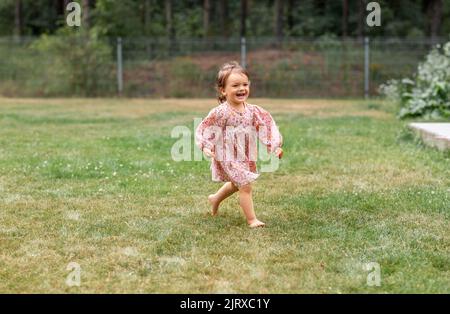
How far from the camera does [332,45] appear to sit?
22.2 meters

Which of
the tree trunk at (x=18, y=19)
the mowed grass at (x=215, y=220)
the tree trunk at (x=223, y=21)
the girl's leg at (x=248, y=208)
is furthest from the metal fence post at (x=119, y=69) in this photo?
the girl's leg at (x=248, y=208)

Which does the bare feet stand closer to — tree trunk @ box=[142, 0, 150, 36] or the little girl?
the little girl

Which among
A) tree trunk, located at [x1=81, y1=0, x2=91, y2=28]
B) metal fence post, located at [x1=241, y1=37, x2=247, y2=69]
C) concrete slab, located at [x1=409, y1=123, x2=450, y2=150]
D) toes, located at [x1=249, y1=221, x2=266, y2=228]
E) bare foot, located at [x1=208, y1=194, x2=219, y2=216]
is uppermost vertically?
tree trunk, located at [x1=81, y1=0, x2=91, y2=28]

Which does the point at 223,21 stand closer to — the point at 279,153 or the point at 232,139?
the point at 232,139

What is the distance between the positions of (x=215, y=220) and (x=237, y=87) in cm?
100

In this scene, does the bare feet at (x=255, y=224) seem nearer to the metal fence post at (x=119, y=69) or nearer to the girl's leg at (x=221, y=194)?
the girl's leg at (x=221, y=194)

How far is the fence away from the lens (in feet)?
68.5

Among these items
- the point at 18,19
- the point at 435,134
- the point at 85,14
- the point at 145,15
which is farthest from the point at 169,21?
the point at 435,134

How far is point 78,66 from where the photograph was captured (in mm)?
20891

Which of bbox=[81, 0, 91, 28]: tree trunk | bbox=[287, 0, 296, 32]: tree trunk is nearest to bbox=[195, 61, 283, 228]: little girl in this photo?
bbox=[81, 0, 91, 28]: tree trunk

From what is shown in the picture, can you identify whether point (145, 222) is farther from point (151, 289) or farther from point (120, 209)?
point (151, 289)

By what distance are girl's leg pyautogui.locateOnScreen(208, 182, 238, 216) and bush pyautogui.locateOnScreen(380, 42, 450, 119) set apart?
7.00 m

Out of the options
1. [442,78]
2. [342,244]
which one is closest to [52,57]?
[442,78]
